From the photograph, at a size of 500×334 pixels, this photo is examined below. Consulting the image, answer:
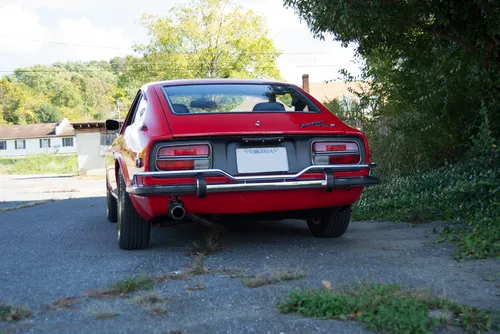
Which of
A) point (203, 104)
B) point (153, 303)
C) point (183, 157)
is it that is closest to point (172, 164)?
point (183, 157)

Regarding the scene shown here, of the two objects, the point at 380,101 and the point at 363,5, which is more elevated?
the point at 363,5

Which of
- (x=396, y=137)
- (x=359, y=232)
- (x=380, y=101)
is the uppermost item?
(x=380, y=101)

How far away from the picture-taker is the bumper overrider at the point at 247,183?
4227 millimetres

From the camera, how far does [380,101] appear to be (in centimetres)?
1038

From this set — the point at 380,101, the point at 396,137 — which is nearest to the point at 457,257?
the point at 396,137

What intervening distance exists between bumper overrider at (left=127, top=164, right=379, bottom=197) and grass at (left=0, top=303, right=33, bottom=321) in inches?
51.4

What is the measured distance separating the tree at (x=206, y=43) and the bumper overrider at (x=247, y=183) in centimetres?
4288

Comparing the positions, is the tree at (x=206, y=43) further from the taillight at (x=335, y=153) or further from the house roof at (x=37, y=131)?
the taillight at (x=335, y=153)

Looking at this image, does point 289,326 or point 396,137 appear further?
point 396,137

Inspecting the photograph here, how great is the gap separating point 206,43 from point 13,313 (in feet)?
149

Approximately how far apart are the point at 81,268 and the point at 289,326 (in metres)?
2.21

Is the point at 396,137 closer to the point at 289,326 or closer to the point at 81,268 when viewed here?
the point at 81,268

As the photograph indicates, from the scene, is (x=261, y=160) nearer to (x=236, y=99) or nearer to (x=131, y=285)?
(x=236, y=99)

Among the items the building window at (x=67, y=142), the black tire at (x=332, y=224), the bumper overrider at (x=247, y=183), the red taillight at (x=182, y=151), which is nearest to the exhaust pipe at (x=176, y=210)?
the bumper overrider at (x=247, y=183)
